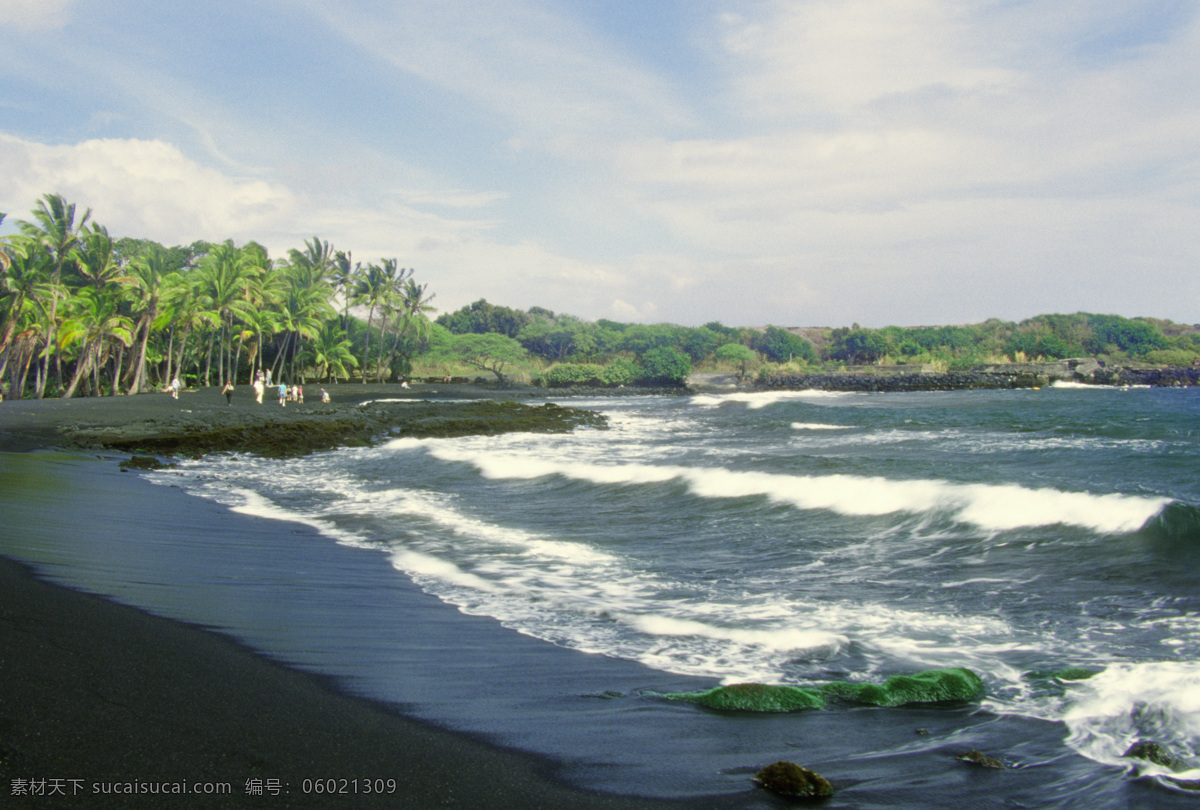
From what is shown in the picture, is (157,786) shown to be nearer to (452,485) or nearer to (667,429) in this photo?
(452,485)

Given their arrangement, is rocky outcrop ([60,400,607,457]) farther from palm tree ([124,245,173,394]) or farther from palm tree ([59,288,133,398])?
palm tree ([124,245,173,394])

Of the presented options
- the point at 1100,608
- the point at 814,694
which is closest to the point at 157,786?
the point at 814,694

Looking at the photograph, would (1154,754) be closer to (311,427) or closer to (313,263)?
(311,427)

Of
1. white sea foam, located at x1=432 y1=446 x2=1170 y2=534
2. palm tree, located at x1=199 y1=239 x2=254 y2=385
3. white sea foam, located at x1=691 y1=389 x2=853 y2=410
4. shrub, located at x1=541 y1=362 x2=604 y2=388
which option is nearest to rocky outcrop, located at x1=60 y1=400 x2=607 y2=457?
white sea foam, located at x1=432 y1=446 x2=1170 y2=534

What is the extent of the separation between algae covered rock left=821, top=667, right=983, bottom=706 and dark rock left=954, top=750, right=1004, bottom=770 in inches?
27.9

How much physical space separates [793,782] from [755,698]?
3.65 ft

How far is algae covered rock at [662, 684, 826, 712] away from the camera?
3998mm

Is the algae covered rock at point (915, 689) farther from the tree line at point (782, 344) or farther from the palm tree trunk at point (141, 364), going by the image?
the tree line at point (782, 344)

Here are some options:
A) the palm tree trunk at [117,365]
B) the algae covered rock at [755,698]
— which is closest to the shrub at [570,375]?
the palm tree trunk at [117,365]

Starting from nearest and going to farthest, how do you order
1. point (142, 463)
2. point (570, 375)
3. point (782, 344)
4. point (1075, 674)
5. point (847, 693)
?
point (847, 693), point (1075, 674), point (142, 463), point (570, 375), point (782, 344)

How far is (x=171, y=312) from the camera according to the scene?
39906 mm

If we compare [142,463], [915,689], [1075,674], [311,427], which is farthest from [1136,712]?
[311,427]

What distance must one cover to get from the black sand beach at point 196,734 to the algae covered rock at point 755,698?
3.80 ft

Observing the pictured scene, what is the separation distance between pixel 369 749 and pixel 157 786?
0.82 meters
